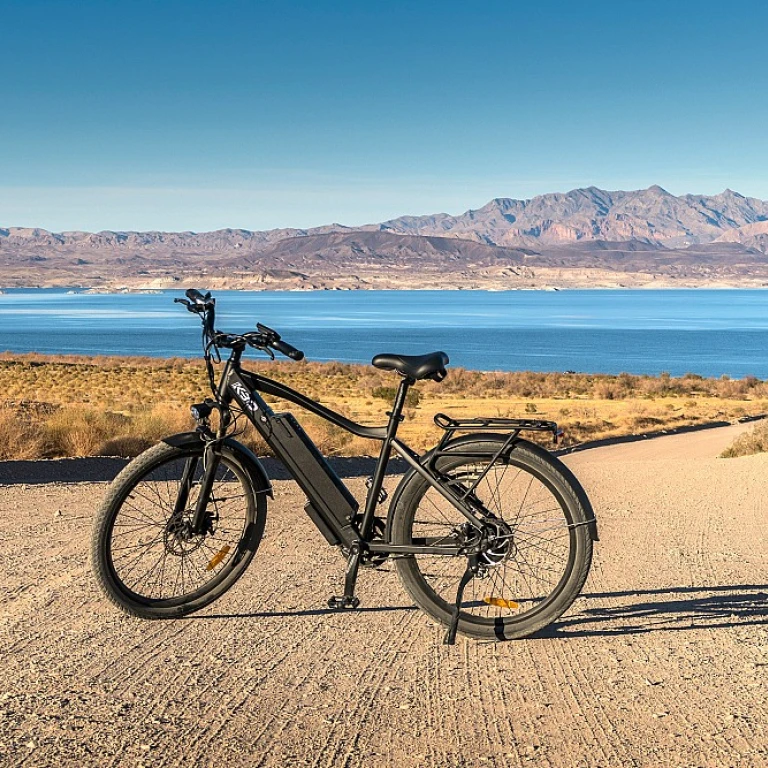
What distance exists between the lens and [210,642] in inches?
186

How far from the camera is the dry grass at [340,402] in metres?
15.6

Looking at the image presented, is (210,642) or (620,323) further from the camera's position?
(620,323)

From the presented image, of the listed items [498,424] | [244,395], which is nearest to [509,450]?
[498,424]

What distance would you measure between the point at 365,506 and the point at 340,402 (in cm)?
3215

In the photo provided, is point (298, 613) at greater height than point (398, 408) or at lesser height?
lesser

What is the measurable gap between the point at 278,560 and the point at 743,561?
10.6ft

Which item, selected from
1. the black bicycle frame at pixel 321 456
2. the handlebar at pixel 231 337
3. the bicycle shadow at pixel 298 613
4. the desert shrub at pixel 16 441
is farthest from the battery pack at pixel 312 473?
the desert shrub at pixel 16 441

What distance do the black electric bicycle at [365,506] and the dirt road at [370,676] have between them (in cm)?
22

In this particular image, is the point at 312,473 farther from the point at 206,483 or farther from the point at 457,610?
the point at 457,610

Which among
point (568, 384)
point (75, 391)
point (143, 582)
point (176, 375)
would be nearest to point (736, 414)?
point (568, 384)

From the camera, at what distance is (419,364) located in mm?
4555

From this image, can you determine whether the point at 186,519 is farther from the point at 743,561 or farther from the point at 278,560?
the point at 743,561

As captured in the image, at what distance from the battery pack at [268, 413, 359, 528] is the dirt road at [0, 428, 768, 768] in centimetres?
63

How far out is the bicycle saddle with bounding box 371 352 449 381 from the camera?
4531mm
